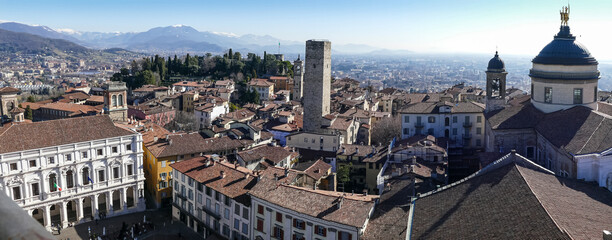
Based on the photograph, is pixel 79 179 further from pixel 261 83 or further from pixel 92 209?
pixel 261 83

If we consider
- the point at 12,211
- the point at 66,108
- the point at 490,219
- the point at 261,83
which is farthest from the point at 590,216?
the point at 261,83

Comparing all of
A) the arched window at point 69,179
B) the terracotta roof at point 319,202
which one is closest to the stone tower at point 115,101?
the arched window at point 69,179

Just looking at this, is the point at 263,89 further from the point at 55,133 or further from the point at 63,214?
the point at 63,214

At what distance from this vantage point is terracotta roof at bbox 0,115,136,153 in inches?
1390

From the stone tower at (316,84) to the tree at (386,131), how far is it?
644 centimetres

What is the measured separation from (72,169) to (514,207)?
32.1m

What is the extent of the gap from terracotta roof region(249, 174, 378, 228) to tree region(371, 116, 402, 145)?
28626 mm

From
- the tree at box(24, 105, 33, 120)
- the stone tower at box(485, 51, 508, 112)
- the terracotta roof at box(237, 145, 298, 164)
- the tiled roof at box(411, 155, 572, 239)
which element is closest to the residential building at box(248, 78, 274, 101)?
the tree at box(24, 105, 33, 120)

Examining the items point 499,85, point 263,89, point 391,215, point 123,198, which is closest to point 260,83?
point 263,89

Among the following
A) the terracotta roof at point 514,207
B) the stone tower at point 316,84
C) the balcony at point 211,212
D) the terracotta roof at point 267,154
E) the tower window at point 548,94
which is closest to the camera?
the terracotta roof at point 514,207

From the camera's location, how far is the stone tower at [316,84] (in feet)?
189

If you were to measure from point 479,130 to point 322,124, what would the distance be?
1683 cm

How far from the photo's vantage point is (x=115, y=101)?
49219 mm

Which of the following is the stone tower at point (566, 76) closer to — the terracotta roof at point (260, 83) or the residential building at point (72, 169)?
the residential building at point (72, 169)
